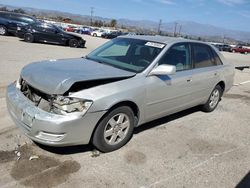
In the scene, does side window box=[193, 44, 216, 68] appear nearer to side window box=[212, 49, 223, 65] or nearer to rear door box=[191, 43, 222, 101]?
rear door box=[191, 43, 222, 101]

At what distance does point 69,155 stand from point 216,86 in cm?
389

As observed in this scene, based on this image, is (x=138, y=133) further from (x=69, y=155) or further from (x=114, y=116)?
(x=69, y=155)

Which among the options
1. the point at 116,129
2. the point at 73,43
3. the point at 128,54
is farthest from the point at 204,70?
the point at 73,43

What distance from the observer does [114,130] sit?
4.14 m

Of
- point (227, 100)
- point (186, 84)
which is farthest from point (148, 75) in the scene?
point (227, 100)

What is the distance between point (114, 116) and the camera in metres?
4.04

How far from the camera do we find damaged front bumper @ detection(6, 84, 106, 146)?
138 inches

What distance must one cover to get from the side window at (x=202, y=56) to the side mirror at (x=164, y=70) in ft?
4.54

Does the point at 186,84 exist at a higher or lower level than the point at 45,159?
higher

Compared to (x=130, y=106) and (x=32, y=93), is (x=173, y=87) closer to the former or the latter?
(x=130, y=106)

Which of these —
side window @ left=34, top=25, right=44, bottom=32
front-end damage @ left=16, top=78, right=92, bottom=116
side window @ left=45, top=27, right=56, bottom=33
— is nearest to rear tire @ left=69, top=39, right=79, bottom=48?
side window @ left=45, top=27, right=56, bottom=33

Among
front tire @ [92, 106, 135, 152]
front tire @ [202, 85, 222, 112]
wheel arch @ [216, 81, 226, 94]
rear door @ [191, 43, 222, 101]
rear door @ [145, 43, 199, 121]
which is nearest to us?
front tire @ [92, 106, 135, 152]

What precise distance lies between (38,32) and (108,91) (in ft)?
56.5

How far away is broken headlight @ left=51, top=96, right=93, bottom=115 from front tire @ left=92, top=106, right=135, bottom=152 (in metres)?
0.37
